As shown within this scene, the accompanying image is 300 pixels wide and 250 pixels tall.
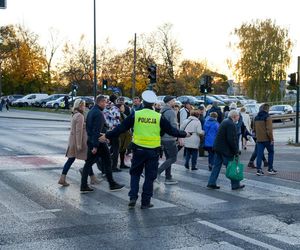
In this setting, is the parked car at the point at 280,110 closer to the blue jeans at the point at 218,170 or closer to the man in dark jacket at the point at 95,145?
the blue jeans at the point at 218,170

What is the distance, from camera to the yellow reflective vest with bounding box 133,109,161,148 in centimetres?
784

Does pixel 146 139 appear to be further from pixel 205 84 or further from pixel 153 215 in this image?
pixel 205 84

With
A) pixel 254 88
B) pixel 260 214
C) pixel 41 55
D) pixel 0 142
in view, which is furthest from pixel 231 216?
pixel 41 55

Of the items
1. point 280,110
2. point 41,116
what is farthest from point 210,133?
point 41,116

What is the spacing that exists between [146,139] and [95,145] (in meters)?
1.48

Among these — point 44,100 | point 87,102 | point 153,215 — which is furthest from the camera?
point 44,100

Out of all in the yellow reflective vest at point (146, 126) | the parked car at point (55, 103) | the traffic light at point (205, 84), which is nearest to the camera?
the yellow reflective vest at point (146, 126)

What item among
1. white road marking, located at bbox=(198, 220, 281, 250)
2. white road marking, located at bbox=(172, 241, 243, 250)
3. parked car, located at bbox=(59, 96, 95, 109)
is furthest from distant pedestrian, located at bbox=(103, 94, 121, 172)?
white road marking, located at bbox=(172, 241, 243, 250)

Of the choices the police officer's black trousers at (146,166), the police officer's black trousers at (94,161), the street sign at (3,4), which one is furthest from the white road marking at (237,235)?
the street sign at (3,4)

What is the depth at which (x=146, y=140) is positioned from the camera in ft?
25.8

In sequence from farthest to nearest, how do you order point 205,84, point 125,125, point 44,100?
1. point 44,100
2. point 205,84
3. point 125,125

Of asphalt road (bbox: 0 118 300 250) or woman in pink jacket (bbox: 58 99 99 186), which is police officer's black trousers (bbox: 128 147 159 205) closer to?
asphalt road (bbox: 0 118 300 250)

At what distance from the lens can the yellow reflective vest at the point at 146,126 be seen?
25.7 ft

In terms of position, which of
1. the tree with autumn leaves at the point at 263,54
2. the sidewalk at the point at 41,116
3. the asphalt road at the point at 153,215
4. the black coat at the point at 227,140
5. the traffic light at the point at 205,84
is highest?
the tree with autumn leaves at the point at 263,54
